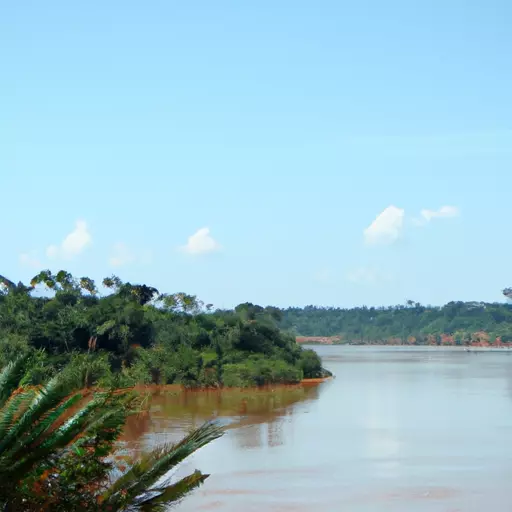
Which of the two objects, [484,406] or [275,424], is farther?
[484,406]

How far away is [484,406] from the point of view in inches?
2130

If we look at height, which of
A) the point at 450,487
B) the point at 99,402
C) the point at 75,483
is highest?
the point at 99,402

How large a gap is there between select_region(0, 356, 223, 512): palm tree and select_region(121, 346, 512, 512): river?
428 inches

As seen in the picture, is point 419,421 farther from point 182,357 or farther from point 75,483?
point 75,483

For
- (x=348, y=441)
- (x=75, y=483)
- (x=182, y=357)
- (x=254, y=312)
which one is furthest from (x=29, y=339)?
(x=75, y=483)

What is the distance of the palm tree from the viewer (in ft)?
42.1

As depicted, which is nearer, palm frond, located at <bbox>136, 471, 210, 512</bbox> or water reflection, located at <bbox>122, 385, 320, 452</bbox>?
palm frond, located at <bbox>136, 471, 210, 512</bbox>

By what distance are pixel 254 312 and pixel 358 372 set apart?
13.6 m

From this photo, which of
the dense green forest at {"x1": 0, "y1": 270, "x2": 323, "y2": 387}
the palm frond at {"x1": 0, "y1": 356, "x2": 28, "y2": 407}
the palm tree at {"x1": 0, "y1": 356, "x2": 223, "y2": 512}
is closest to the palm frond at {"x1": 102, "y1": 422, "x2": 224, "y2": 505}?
the palm tree at {"x1": 0, "y1": 356, "x2": 223, "y2": 512}

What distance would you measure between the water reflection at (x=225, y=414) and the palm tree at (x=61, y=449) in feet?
65.1

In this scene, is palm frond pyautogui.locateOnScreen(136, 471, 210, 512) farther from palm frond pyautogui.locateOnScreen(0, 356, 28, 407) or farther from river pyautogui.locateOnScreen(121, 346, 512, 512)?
river pyautogui.locateOnScreen(121, 346, 512, 512)

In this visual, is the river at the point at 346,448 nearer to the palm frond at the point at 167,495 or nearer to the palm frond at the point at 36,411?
the palm frond at the point at 167,495

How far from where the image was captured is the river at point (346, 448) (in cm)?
2620

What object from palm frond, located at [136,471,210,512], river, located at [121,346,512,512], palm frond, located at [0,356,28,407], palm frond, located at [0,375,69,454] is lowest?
river, located at [121,346,512,512]
